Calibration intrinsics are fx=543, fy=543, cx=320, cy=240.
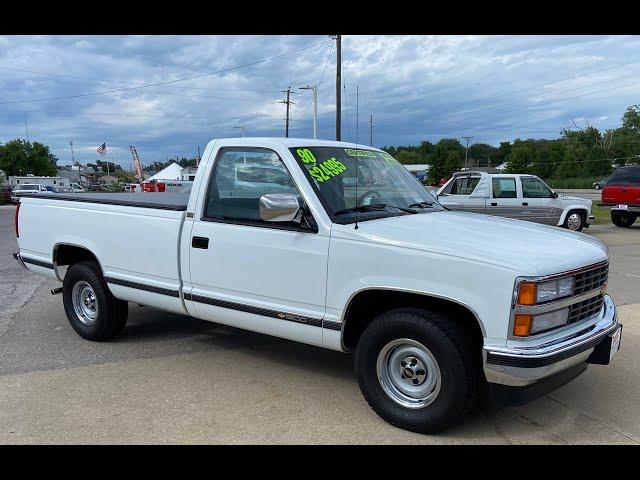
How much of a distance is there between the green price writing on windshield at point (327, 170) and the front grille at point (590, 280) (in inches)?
72.5

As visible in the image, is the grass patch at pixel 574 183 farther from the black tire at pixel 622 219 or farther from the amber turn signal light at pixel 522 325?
the amber turn signal light at pixel 522 325

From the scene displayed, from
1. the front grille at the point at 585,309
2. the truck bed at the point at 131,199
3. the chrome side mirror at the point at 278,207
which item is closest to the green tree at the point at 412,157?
the truck bed at the point at 131,199

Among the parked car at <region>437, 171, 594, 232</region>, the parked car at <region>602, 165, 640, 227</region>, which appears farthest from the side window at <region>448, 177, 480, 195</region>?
the parked car at <region>602, 165, 640, 227</region>

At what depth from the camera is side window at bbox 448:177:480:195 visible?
49.3ft

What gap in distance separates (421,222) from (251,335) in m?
2.60

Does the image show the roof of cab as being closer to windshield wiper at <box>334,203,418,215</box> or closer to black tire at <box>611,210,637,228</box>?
windshield wiper at <box>334,203,418,215</box>

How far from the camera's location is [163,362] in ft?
16.1

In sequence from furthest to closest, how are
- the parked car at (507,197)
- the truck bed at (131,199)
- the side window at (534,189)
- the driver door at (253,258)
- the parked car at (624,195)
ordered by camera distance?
the parked car at (624,195) < the side window at (534,189) < the parked car at (507,197) < the truck bed at (131,199) < the driver door at (253,258)

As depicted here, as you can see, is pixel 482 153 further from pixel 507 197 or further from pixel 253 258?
pixel 253 258

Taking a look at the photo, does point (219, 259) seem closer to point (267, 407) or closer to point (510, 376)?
point (267, 407)

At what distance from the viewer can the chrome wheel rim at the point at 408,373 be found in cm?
345

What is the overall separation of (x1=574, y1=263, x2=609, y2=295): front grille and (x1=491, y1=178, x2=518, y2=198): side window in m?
11.5

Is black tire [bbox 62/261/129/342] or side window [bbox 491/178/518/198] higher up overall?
side window [bbox 491/178/518/198]
